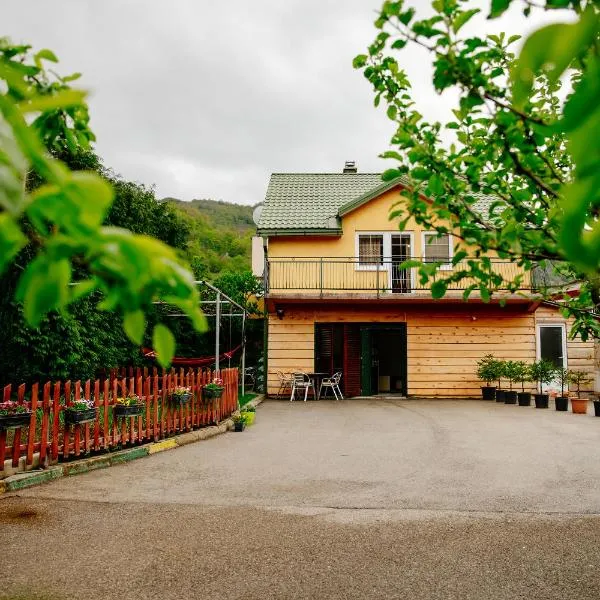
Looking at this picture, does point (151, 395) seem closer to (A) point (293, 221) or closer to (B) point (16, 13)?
(B) point (16, 13)

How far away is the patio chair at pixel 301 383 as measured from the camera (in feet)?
54.7

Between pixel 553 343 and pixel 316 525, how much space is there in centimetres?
1714

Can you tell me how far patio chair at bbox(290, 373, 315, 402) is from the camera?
656 inches

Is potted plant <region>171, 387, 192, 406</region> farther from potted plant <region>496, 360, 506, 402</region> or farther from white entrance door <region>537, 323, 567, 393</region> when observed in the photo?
white entrance door <region>537, 323, 567, 393</region>

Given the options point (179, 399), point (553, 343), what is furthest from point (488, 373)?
point (179, 399)

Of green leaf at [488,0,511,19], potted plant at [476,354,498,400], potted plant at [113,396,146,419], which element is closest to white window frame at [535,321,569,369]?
potted plant at [476,354,498,400]

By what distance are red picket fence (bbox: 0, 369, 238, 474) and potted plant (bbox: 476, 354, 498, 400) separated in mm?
9605

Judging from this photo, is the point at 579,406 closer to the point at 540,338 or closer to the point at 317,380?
the point at 540,338

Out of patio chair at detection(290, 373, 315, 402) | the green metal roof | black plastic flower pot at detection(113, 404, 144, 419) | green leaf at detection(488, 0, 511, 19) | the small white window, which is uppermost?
the green metal roof

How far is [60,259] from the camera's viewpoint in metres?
0.76

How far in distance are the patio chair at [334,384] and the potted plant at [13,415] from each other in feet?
37.1

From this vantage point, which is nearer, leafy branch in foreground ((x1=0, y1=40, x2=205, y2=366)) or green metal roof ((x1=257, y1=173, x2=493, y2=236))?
leafy branch in foreground ((x1=0, y1=40, x2=205, y2=366))

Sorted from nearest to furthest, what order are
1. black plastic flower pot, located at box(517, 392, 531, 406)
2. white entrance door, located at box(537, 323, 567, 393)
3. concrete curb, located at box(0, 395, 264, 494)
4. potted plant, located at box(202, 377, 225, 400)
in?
concrete curb, located at box(0, 395, 264, 494), potted plant, located at box(202, 377, 225, 400), black plastic flower pot, located at box(517, 392, 531, 406), white entrance door, located at box(537, 323, 567, 393)

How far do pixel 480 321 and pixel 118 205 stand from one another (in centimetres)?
1287
